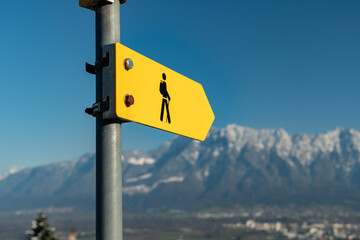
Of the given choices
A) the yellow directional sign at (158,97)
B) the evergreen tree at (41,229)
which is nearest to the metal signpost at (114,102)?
the yellow directional sign at (158,97)

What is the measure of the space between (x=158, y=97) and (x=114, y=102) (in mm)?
430

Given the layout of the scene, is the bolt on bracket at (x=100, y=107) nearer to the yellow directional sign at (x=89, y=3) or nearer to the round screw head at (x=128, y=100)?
the round screw head at (x=128, y=100)

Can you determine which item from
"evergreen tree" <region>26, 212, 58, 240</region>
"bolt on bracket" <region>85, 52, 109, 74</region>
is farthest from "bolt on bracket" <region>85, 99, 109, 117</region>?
"evergreen tree" <region>26, 212, 58, 240</region>

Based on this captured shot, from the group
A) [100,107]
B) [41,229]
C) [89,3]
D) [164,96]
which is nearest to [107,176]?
[100,107]

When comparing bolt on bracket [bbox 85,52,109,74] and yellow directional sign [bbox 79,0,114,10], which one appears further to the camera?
yellow directional sign [bbox 79,0,114,10]

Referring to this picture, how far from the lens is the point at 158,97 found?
240 cm

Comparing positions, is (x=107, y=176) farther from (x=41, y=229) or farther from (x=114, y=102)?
(x=41, y=229)

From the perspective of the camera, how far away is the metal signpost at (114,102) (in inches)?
79.3

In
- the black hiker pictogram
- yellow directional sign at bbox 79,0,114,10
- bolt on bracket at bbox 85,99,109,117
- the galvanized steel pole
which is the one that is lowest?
the galvanized steel pole

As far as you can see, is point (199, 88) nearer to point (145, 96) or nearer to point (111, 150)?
point (145, 96)

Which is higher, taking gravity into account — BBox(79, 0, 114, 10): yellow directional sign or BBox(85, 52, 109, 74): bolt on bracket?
BBox(79, 0, 114, 10): yellow directional sign

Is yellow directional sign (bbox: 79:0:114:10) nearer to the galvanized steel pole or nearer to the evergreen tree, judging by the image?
the galvanized steel pole

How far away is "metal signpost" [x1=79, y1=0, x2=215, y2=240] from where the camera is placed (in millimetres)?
2014

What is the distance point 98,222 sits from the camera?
2.01 metres
